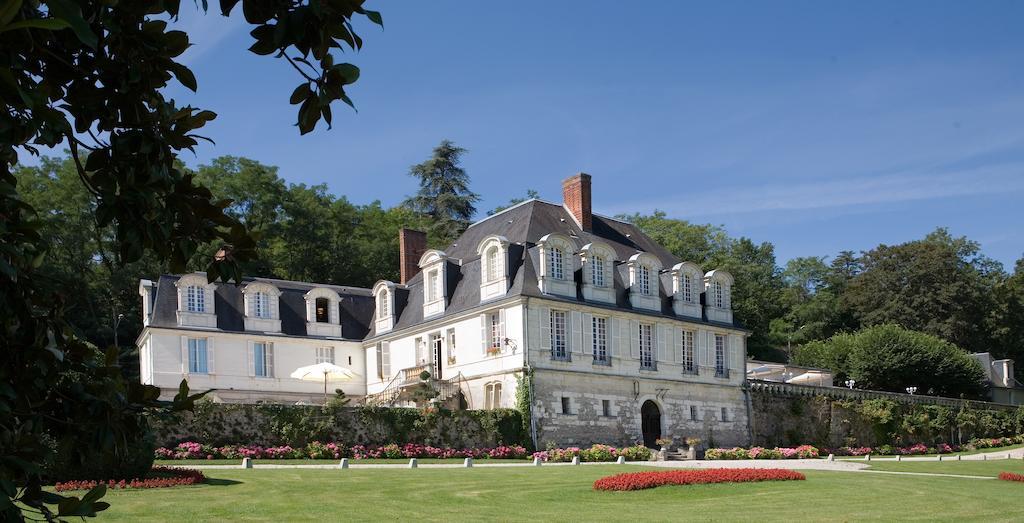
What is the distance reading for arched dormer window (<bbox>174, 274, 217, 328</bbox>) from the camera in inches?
1305

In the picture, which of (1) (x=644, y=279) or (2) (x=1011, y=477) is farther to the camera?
(1) (x=644, y=279)

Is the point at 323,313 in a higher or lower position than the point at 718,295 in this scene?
lower

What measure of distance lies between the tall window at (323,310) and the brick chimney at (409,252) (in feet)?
10.5

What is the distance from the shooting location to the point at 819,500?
15977mm

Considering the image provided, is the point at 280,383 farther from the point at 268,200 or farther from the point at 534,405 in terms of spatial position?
the point at 268,200

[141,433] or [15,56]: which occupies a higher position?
[15,56]

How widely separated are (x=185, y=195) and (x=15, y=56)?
2.80ft

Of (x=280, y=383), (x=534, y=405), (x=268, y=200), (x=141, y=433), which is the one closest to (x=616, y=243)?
(x=534, y=405)

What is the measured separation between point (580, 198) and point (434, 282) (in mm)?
5795

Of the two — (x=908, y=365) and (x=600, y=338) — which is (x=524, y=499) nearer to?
(x=600, y=338)

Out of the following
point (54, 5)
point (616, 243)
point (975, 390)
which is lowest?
point (975, 390)

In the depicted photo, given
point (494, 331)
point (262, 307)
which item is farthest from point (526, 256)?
point (262, 307)

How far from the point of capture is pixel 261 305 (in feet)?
115

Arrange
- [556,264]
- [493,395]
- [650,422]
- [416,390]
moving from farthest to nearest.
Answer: [650,422], [556,264], [493,395], [416,390]
